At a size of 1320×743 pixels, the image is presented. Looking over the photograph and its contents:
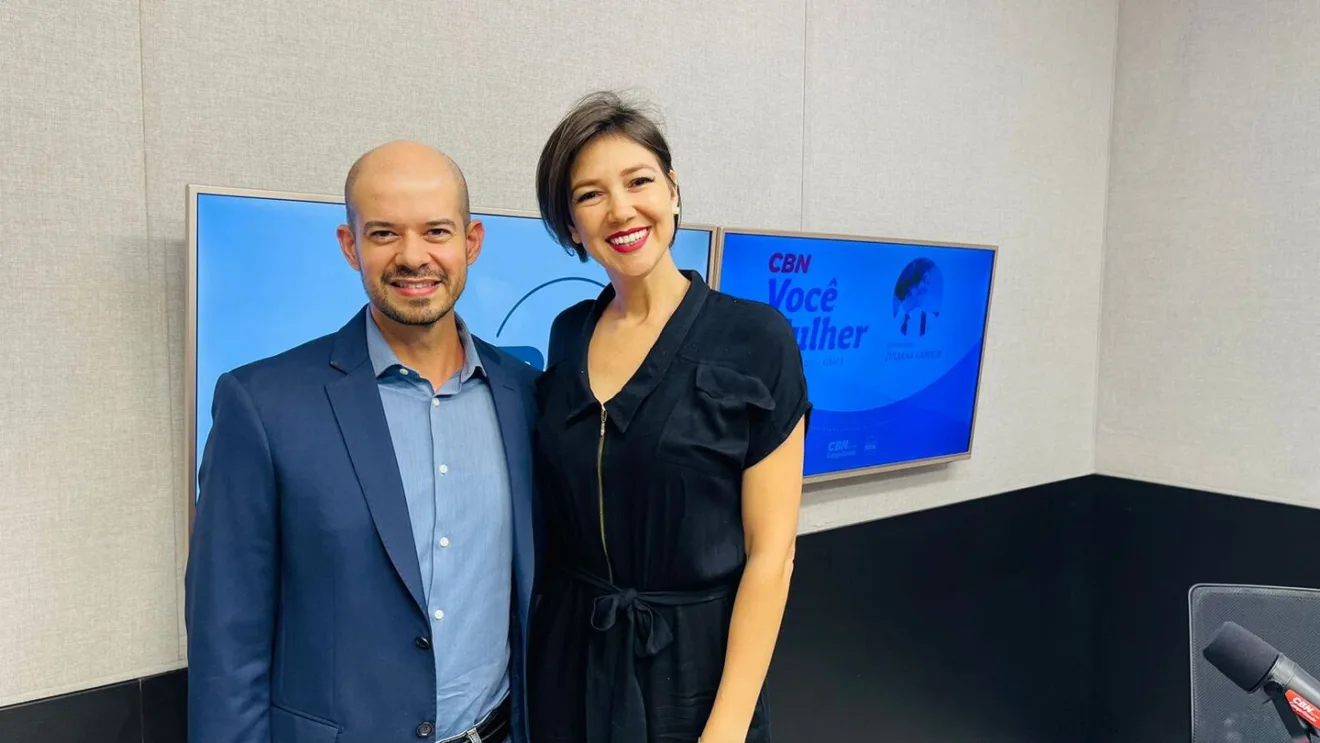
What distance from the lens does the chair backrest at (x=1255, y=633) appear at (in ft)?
5.12

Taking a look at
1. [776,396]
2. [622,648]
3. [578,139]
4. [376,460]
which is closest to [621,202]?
[578,139]

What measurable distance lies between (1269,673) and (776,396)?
2.59ft

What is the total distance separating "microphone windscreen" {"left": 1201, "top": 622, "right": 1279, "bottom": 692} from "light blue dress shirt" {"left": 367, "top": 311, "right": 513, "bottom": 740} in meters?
1.07

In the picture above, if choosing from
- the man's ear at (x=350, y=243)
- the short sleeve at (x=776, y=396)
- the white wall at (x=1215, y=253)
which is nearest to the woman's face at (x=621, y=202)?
the short sleeve at (x=776, y=396)

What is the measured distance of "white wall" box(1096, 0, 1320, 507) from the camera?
2943 millimetres

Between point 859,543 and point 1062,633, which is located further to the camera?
point 1062,633

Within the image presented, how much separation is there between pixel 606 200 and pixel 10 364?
1.08 metres

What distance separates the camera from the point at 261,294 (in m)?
1.61

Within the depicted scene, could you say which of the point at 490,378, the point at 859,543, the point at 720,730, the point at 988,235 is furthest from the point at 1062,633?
the point at 490,378

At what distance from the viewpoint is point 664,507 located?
1.34 m

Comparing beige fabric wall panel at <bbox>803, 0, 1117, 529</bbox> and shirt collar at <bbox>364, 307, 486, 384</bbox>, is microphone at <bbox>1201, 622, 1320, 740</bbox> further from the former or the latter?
beige fabric wall panel at <bbox>803, 0, 1117, 529</bbox>

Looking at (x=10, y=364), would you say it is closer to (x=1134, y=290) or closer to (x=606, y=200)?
(x=606, y=200)

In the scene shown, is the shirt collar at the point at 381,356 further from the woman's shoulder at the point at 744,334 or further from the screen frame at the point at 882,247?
the screen frame at the point at 882,247

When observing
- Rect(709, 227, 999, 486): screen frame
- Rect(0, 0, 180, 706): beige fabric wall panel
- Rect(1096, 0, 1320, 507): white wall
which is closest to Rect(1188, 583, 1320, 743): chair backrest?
Rect(709, 227, 999, 486): screen frame
